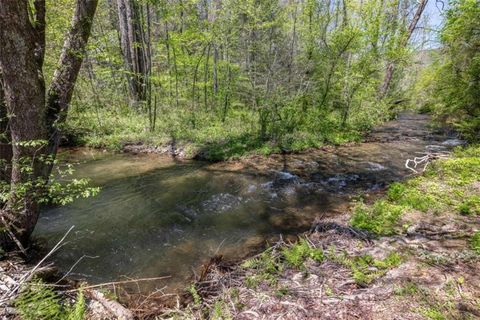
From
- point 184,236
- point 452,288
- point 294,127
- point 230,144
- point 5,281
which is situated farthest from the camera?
point 294,127

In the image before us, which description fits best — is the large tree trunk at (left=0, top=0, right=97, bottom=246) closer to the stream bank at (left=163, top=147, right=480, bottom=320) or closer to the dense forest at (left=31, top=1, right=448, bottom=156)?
the stream bank at (left=163, top=147, right=480, bottom=320)

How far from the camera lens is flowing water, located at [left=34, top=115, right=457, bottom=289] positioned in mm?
4320

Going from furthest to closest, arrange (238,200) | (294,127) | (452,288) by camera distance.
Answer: (294,127) < (238,200) < (452,288)

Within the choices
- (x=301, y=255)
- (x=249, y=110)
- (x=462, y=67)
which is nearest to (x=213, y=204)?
(x=301, y=255)

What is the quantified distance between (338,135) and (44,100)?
34.9 ft

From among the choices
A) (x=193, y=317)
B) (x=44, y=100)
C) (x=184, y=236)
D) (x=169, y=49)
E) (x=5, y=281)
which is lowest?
(x=184, y=236)

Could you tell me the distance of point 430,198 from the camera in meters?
4.81

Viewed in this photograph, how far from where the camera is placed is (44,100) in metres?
3.54

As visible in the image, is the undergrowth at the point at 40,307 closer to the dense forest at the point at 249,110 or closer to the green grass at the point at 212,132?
the dense forest at the point at 249,110

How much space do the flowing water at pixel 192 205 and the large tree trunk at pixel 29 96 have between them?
1.24m

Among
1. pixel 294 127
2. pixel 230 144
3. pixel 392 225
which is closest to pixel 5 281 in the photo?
pixel 392 225

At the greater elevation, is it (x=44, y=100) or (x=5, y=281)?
(x=44, y=100)

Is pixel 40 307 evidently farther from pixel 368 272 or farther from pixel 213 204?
pixel 213 204

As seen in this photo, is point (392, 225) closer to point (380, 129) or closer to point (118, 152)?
point (118, 152)
